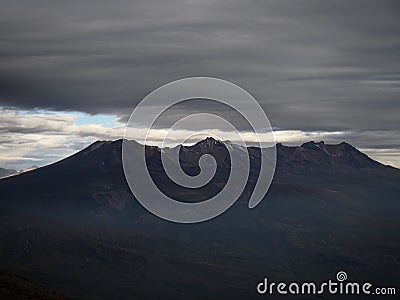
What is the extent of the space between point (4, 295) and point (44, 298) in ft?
24.5

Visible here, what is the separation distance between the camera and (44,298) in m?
114

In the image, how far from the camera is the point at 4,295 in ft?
357
